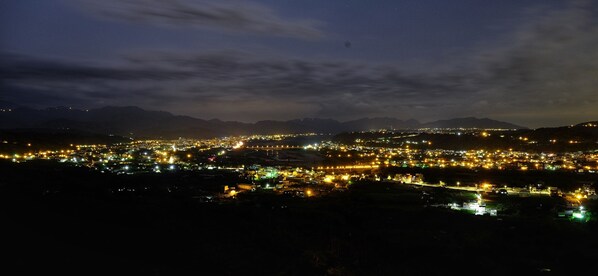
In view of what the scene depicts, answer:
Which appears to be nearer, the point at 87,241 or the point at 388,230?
the point at 87,241

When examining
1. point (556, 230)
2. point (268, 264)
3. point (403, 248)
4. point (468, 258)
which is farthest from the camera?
point (556, 230)

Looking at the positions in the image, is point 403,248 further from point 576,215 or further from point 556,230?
point 576,215

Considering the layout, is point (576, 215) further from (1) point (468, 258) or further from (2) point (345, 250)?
(2) point (345, 250)

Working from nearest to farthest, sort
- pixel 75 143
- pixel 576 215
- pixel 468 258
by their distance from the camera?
pixel 468 258 < pixel 576 215 < pixel 75 143

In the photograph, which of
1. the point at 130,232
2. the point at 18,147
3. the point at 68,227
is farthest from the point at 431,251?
the point at 18,147

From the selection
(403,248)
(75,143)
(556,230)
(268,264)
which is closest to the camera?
(268,264)

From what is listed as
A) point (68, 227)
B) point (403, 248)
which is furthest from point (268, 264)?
point (68, 227)
